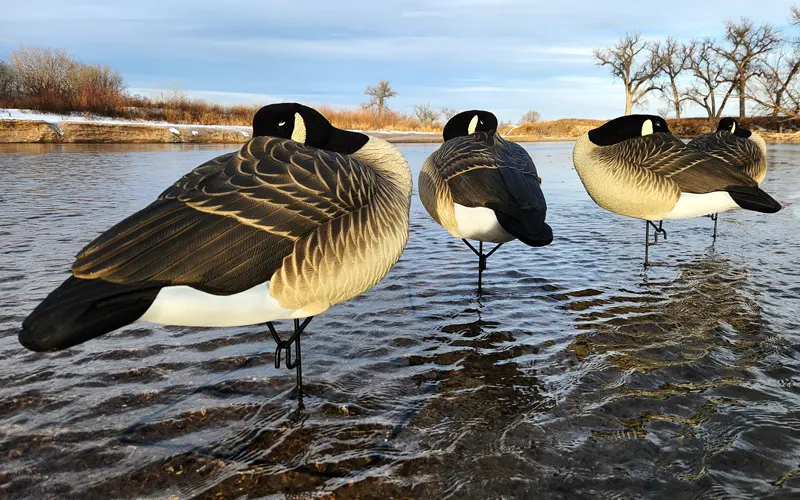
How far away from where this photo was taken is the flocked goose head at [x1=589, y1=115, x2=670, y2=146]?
20.7 ft

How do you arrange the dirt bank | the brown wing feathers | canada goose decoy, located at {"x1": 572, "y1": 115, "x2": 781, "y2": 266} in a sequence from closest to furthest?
the brown wing feathers
canada goose decoy, located at {"x1": 572, "y1": 115, "x2": 781, "y2": 266}
the dirt bank

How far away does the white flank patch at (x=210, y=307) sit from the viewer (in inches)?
91.0

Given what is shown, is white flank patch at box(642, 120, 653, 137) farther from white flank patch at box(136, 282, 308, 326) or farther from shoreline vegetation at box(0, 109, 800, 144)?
shoreline vegetation at box(0, 109, 800, 144)

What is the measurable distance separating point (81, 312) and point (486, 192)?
3.01 metres

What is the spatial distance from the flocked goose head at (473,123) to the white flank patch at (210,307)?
4111mm

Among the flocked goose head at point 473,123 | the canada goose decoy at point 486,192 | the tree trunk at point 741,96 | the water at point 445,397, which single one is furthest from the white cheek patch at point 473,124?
the tree trunk at point 741,96

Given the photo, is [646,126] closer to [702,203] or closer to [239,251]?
[702,203]

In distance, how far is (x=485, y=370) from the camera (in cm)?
336

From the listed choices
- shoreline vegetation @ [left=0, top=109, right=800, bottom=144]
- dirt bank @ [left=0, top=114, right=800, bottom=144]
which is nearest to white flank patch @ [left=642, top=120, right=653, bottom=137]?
shoreline vegetation @ [left=0, top=109, right=800, bottom=144]

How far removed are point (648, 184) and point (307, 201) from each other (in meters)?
4.37

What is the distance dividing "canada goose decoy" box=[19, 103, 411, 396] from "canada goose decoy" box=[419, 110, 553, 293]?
1.25 meters

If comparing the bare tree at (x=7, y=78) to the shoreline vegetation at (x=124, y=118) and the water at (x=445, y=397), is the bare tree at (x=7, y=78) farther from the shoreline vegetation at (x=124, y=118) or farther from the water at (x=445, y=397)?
the water at (x=445, y=397)

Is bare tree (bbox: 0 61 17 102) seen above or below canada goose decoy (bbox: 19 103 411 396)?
above

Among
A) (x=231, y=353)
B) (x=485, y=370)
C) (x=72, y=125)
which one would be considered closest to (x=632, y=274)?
(x=485, y=370)
